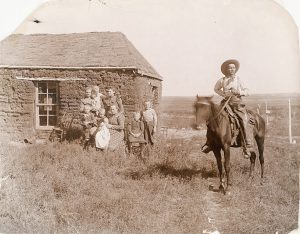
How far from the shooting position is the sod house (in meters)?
4.84

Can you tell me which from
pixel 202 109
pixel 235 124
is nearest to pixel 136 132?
pixel 202 109

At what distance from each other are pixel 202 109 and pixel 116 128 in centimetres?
112

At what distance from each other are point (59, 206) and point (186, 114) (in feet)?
6.34

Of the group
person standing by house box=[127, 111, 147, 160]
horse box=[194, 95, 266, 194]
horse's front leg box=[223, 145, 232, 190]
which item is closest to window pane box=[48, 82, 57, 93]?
person standing by house box=[127, 111, 147, 160]

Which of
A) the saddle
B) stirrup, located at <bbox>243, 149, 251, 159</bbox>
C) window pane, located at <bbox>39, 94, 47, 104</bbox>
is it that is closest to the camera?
stirrup, located at <bbox>243, 149, 251, 159</bbox>

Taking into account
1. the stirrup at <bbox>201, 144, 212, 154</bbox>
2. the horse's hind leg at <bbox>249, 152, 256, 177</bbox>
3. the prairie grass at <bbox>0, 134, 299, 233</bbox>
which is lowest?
the prairie grass at <bbox>0, 134, 299, 233</bbox>

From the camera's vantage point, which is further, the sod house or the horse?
the sod house

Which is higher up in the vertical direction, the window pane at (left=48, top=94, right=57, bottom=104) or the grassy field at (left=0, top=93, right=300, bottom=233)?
the window pane at (left=48, top=94, right=57, bottom=104)

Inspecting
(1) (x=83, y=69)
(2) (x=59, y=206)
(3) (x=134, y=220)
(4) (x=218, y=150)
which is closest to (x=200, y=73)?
(4) (x=218, y=150)

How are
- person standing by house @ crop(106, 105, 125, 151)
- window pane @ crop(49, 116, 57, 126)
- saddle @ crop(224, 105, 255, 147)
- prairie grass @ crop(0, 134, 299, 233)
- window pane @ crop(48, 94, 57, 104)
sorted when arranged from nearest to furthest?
prairie grass @ crop(0, 134, 299, 233)
person standing by house @ crop(106, 105, 125, 151)
saddle @ crop(224, 105, 255, 147)
window pane @ crop(49, 116, 57, 126)
window pane @ crop(48, 94, 57, 104)

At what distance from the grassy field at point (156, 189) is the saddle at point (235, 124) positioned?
0.12 m

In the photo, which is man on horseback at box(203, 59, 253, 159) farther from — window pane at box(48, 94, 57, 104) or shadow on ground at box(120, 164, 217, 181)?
window pane at box(48, 94, 57, 104)

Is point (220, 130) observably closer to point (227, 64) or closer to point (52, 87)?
point (227, 64)

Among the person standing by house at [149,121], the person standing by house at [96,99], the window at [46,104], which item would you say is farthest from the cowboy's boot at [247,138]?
the window at [46,104]
